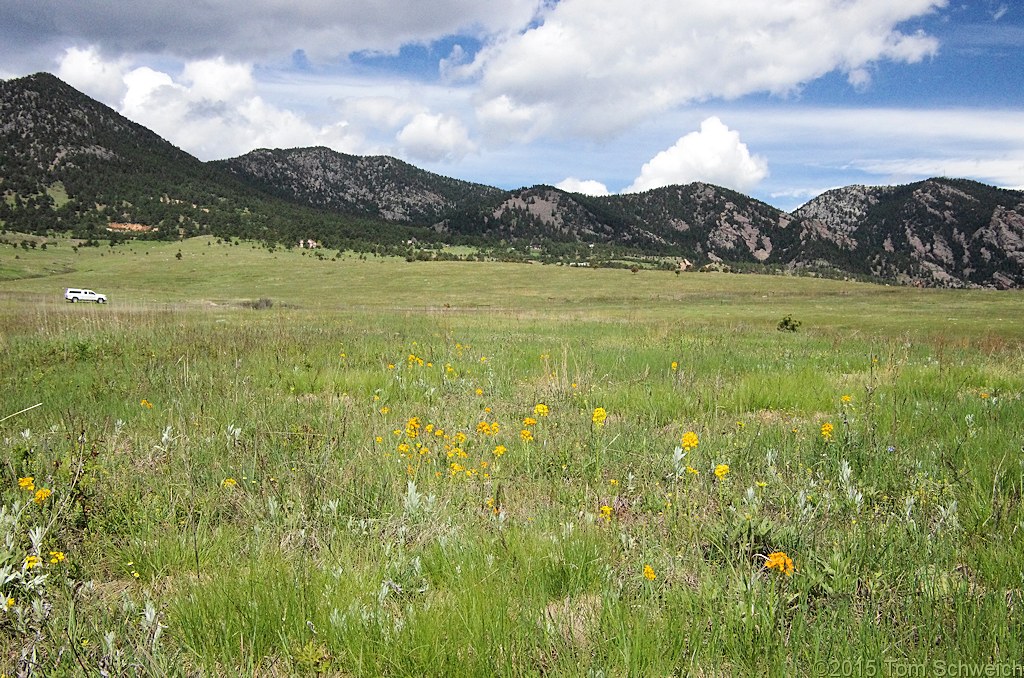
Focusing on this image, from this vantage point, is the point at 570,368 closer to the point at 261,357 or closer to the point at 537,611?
the point at 261,357

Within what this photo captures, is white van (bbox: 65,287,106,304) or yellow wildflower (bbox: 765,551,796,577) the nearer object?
yellow wildflower (bbox: 765,551,796,577)

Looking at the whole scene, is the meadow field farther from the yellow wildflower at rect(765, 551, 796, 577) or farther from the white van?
the white van

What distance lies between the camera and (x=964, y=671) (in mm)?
2256

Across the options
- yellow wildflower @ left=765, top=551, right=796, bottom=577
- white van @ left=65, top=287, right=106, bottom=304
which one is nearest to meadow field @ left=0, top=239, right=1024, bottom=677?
yellow wildflower @ left=765, top=551, right=796, bottom=577

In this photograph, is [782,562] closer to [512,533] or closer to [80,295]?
[512,533]

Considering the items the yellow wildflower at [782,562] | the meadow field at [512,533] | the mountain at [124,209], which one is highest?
the mountain at [124,209]

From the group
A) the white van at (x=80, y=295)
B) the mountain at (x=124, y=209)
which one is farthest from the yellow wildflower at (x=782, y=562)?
the mountain at (x=124, y=209)

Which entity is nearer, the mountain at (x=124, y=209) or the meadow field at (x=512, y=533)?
the meadow field at (x=512, y=533)

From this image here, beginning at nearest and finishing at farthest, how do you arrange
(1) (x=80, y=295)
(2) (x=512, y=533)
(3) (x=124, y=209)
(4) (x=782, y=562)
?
(4) (x=782, y=562), (2) (x=512, y=533), (1) (x=80, y=295), (3) (x=124, y=209)

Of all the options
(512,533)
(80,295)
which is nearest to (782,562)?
(512,533)

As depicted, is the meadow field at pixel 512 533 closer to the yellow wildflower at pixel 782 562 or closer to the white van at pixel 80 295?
the yellow wildflower at pixel 782 562

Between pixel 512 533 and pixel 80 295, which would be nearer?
pixel 512 533

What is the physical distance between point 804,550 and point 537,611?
1734 mm

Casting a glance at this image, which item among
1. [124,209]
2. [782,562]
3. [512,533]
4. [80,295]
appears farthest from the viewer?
[124,209]
